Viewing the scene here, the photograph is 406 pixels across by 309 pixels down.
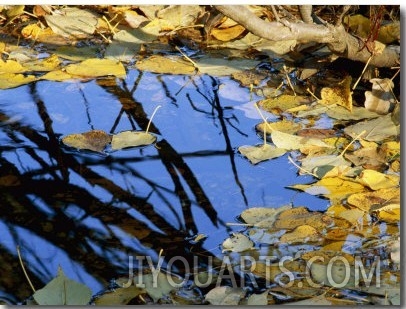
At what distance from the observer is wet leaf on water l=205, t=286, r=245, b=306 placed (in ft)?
4.84

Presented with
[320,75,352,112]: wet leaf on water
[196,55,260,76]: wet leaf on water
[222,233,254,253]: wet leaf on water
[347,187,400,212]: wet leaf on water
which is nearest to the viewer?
[222,233,254,253]: wet leaf on water

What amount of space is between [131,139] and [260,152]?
0.34 m

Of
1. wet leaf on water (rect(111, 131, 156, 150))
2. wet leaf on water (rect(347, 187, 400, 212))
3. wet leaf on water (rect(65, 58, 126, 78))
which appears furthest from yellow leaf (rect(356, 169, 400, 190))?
wet leaf on water (rect(65, 58, 126, 78))

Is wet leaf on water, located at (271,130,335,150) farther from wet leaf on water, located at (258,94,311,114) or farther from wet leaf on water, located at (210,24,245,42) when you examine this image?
wet leaf on water, located at (210,24,245,42)

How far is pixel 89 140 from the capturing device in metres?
2.10

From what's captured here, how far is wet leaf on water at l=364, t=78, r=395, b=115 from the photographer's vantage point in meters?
2.24

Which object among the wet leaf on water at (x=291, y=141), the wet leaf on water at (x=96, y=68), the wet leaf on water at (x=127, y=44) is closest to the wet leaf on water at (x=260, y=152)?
the wet leaf on water at (x=291, y=141)

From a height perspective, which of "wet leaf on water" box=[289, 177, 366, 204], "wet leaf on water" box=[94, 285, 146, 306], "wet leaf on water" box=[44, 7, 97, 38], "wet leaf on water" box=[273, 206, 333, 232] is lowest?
"wet leaf on water" box=[94, 285, 146, 306]

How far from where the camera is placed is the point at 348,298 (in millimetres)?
1485

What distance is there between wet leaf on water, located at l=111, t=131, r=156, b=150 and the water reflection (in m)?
0.02

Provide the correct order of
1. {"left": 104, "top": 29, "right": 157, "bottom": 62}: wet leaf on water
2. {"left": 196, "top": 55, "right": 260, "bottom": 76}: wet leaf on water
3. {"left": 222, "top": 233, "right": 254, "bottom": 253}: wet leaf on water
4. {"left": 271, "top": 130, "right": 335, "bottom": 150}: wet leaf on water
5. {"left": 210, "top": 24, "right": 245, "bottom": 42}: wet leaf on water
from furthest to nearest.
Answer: {"left": 210, "top": 24, "right": 245, "bottom": 42}: wet leaf on water → {"left": 104, "top": 29, "right": 157, "bottom": 62}: wet leaf on water → {"left": 196, "top": 55, "right": 260, "bottom": 76}: wet leaf on water → {"left": 271, "top": 130, "right": 335, "bottom": 150}: wet leaf on water → {"left": 222, "top": 233, "right": 254, "bottom": 253}: wet leaf on water

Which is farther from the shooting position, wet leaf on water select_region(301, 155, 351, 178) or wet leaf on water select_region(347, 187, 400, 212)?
wet leaf on water select_region(301, 155, 351, 178)

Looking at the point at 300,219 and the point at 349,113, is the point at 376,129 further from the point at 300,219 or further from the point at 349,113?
the point at 300,219

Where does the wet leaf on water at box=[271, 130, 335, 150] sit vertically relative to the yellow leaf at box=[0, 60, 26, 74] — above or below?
below
